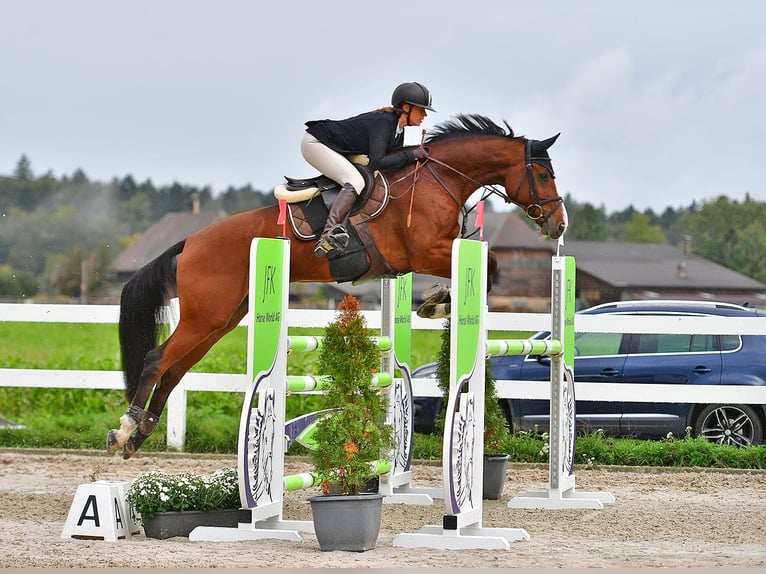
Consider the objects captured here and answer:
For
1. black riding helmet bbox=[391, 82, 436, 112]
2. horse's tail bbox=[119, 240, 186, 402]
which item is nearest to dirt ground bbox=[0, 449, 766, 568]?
horse's tail bbox=[119, 240, 186, 402]

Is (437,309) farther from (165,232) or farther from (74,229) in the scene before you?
(165,232)

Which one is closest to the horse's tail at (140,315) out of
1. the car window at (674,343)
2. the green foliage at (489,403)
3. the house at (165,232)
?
the green foliage at (489,403)

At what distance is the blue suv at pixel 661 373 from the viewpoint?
8.36 metres

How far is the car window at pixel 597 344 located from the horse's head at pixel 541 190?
106 inches

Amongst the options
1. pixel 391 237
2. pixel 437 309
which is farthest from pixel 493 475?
pixel 391 237

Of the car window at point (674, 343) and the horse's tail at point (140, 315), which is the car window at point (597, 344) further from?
the horse's tail at point (140, 315)

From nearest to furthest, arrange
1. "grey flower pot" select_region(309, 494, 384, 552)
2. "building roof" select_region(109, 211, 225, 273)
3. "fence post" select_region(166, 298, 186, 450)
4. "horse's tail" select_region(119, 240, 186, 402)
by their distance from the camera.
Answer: "grey flower pot" select_region(309, 494, 384, 552), "horse's tail" select_region(119, 240, 186, 402), "fence post" select_region(166, 298, 186, 450), "building roof" select_region(109, 211, 225, 273)

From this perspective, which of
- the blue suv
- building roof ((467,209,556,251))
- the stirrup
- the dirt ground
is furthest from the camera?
building roof ((467,209,556,251))

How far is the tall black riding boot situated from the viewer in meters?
5.85

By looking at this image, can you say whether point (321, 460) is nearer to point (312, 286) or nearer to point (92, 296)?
point (92, 296)

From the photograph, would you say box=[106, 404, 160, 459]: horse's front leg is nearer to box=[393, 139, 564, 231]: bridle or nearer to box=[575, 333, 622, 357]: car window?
box=[393, 139, 564, 231]: bridle

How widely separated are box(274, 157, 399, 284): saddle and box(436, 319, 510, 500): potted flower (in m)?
0.73

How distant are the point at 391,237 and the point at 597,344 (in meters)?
3.39

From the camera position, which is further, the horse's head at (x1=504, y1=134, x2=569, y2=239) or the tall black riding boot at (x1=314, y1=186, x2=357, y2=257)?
the horse's head at (x1=504, y1=134, x2=569, y2=239)
